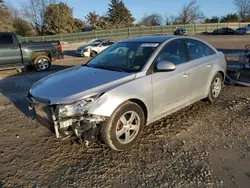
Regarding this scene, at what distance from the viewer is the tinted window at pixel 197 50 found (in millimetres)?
4349

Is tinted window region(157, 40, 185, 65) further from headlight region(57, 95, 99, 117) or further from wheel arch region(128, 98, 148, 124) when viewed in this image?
headlight region(57, 95, 99, 117)

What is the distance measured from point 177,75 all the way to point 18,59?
8.21 meters

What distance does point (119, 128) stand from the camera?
3.20 metres

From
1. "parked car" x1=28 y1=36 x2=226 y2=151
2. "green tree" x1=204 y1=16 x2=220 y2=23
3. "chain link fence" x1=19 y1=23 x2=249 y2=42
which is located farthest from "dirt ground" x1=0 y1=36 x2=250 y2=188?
"green tree" x1=204 y1=16 x2=220 y2=23

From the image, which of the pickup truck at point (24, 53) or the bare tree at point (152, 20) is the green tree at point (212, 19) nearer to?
the bare tree at point (152, 20)

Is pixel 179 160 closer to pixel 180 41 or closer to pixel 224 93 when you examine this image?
pixel 180 41

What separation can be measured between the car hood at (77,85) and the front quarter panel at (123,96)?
9cm

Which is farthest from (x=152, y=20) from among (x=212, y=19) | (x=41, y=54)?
(x=41, y=54)

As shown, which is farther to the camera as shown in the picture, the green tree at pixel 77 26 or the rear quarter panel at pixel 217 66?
the green tree at pixel 77 26

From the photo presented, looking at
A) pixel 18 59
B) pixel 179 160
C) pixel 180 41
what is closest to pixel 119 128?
pixel 179 160

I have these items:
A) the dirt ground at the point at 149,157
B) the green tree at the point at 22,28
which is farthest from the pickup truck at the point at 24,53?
the green tree at the point at 22,28

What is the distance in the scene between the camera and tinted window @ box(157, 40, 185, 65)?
3.82 meters

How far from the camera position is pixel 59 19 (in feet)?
139

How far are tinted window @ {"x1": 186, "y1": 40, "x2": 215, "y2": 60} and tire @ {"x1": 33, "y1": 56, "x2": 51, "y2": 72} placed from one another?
26.0ft
